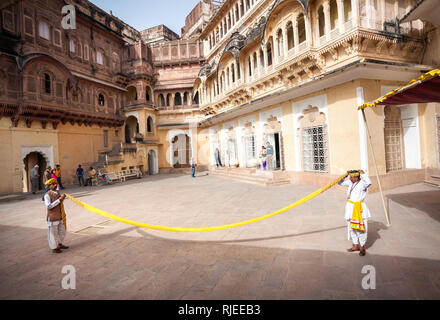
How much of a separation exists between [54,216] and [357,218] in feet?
18.4

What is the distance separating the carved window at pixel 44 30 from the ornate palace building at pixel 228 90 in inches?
2.9

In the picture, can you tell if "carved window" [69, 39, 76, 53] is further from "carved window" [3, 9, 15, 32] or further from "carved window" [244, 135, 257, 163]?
"carved window" [244, 135, 257, 163]

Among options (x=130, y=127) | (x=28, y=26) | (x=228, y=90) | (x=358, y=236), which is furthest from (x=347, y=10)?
(x=130, y=127)

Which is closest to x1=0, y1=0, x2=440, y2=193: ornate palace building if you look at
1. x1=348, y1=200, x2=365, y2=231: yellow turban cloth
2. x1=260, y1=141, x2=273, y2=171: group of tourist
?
x1=260, y1=141, x2=273, y2=171: group of tourist

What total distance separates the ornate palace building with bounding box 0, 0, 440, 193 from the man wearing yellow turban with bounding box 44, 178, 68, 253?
A: 5140 mm

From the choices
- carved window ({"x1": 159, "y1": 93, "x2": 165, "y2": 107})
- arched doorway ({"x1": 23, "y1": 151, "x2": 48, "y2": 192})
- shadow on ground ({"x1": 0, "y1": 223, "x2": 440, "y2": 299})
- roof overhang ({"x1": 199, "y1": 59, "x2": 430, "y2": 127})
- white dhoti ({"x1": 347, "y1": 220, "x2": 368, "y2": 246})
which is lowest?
shadow on ground ({"x1": 0, "y1": 223, "x2": 440, "y2": 299})

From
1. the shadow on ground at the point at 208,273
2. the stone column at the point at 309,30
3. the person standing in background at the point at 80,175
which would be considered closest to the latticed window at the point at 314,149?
the stone column at the point at 309,30

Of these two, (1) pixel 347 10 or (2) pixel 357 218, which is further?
(1) pixel 347 10

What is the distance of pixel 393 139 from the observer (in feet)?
31.4

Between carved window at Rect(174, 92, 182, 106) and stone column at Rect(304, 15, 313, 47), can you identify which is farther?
carved window at Rect(174, 92, 182, 106)

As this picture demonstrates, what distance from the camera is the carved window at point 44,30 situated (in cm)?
1579

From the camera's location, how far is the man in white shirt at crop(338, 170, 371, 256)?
3.72 m

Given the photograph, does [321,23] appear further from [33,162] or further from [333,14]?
[33,162]
